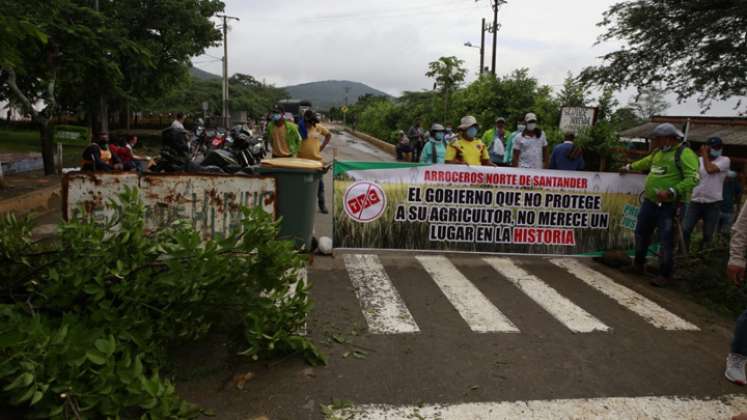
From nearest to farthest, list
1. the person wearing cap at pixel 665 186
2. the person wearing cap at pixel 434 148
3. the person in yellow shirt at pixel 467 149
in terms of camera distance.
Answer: the person wearing cap at pixel 665 186, the person in yellow shirt at pixel 467 149, the person wearing cap at pixel 434 148

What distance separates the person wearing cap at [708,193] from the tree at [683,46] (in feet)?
36.0

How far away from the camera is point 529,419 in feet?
11.7

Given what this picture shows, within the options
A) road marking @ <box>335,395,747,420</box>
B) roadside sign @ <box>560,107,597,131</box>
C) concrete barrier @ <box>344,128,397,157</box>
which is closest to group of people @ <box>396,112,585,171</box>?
roadside sign @ <box>560,107,597,131</box>

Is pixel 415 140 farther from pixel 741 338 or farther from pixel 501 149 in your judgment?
pixel 741 338

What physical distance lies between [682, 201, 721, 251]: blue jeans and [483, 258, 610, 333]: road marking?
8.75 ft

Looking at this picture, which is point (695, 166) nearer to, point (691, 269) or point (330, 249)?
point (691, 269)

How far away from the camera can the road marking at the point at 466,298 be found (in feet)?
17.1

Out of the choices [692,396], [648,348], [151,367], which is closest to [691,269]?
[648,348]

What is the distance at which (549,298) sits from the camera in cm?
615

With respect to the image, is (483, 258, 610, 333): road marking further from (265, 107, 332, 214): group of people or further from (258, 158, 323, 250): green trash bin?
(265, 107, 332, 214): group of people

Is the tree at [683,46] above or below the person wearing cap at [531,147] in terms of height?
above

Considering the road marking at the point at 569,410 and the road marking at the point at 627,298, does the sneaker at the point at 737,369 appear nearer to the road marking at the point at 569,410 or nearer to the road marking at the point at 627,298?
the road marking at the point at 569,410

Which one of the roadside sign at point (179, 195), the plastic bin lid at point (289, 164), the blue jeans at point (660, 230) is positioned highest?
the plastic bin lid at point (289, 164)

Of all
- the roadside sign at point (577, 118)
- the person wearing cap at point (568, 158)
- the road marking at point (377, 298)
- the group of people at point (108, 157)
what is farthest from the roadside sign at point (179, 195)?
the roadside sign at point (577, 118)
